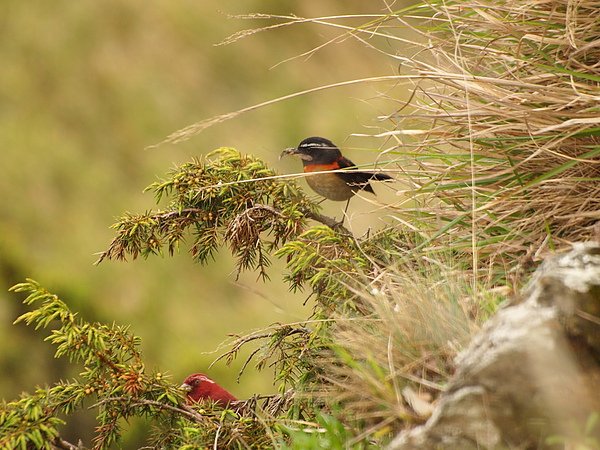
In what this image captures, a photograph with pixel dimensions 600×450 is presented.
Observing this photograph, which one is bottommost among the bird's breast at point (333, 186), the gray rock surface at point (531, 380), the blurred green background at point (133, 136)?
the gray rock surface at point (531, 380)

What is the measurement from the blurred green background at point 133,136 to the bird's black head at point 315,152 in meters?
1.19

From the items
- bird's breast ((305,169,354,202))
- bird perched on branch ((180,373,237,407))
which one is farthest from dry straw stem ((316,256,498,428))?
bird's breast ((305,169,354,202))

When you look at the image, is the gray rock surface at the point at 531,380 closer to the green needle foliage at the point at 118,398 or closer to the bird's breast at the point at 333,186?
the green needle foliage at the point at 118,398

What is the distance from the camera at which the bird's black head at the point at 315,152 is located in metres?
2.66

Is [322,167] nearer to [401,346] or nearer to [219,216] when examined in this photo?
[219,216]

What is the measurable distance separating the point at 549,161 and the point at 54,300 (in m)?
1.05

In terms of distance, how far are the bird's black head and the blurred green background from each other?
119 cm

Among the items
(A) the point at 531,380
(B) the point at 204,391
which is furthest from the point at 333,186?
(A) the point at 531,380

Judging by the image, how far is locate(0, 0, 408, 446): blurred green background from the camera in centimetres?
434

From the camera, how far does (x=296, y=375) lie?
1736mm

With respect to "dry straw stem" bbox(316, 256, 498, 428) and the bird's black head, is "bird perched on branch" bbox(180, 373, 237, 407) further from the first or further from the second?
the bird's black head

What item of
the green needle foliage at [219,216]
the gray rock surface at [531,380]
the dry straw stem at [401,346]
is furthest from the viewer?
the green needle foliage at [219,216]

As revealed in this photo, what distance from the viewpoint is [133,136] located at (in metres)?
5.10

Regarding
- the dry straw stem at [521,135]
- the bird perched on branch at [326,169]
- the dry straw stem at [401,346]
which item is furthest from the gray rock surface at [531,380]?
the bird perched on branch at [326,169]
